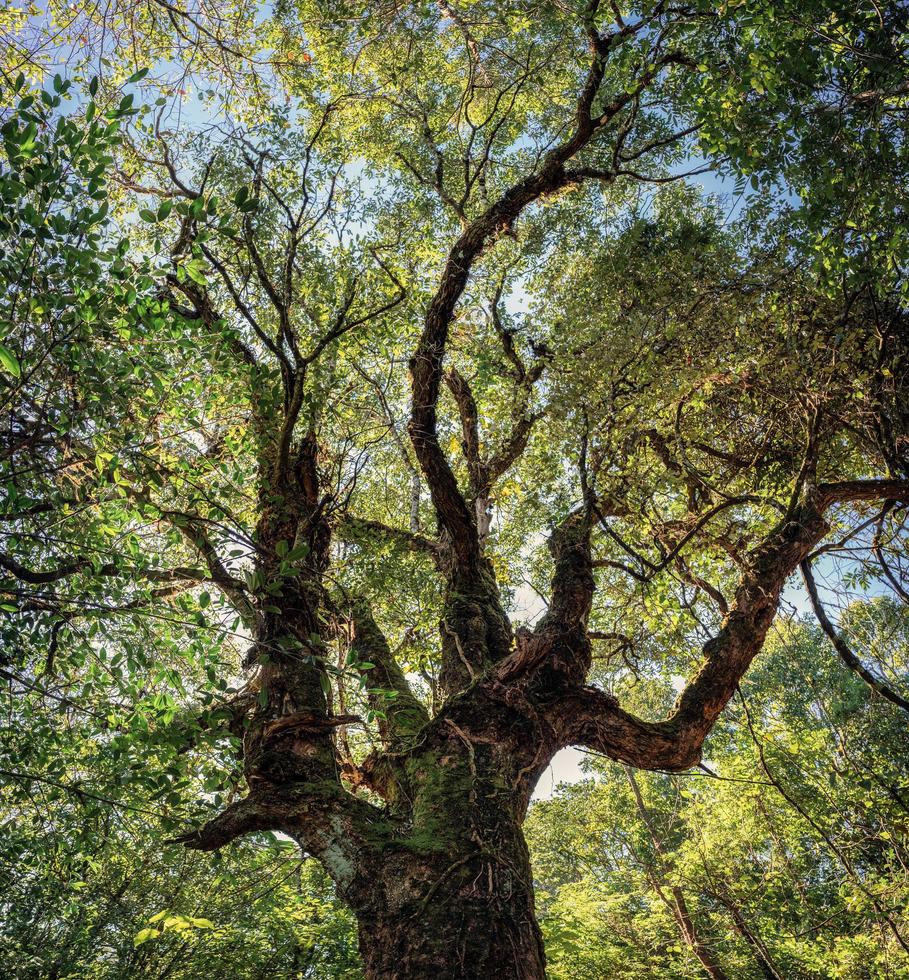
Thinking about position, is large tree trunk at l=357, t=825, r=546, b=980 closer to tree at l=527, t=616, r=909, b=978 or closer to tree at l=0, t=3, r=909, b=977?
tree at l=0, t=3, r=909, b=977

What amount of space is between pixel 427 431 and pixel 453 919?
3476 mm

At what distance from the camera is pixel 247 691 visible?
527cm

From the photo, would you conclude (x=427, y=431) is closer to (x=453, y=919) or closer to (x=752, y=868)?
(x=453, y=919)

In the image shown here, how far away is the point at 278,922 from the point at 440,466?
6294 mm

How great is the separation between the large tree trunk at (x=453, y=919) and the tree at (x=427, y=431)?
0.02 metres

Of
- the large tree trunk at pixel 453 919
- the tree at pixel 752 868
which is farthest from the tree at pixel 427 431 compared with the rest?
the tree at pixel 752 868

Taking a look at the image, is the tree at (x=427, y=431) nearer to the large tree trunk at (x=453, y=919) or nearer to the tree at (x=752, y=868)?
the large tree trunk at (x=453, y=919)

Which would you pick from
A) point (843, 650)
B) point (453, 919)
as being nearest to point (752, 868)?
point (843, 650)

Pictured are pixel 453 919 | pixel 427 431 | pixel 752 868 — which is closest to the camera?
pixel 453 919

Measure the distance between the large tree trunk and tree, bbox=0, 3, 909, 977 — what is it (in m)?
0.02

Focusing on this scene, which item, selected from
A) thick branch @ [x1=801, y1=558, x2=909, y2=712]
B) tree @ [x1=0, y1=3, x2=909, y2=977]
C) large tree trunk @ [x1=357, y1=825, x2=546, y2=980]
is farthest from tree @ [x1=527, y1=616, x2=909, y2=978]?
large tree trunk @ [x1=357, y1=825, x2=546, y2=980]

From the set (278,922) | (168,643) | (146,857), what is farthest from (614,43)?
(278,922)

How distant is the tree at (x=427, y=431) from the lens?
3.37 m

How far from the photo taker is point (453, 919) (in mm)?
3463
